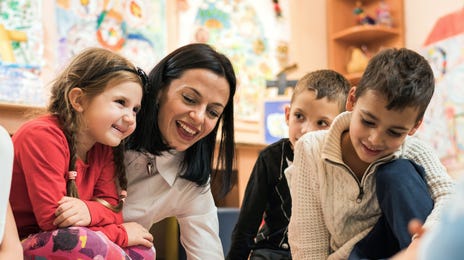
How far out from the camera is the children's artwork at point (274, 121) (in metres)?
2.73

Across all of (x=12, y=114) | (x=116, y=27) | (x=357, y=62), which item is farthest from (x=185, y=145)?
(x=357, y=62)

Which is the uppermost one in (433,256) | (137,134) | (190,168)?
(433,256)

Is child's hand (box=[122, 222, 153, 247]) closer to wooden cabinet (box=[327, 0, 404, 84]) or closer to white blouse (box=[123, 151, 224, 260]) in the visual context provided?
white blouse (box=[123, 151, 224, 260])

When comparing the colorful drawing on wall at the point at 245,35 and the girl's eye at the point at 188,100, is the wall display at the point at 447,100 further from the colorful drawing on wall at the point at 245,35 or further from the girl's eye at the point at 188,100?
the girl's eye at the point at 188,100

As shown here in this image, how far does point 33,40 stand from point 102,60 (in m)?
1.22

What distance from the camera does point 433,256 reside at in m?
0.36

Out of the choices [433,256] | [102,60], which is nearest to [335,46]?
[102,60]

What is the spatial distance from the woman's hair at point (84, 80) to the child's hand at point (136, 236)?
0.20 ft

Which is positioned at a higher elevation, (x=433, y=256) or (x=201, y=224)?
(x=433, y=256)

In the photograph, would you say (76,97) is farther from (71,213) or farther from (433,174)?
(433,174)

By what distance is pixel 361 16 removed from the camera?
328cm

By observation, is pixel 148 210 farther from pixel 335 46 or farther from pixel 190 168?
pixel 335 46

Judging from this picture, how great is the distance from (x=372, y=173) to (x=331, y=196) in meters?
0.13

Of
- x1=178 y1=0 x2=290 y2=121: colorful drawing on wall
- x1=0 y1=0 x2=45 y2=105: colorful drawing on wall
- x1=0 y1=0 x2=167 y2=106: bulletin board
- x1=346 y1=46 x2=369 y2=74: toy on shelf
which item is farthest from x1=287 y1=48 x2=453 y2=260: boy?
x1=346 y1=46 x2=369 y2=74: toy on shelf
